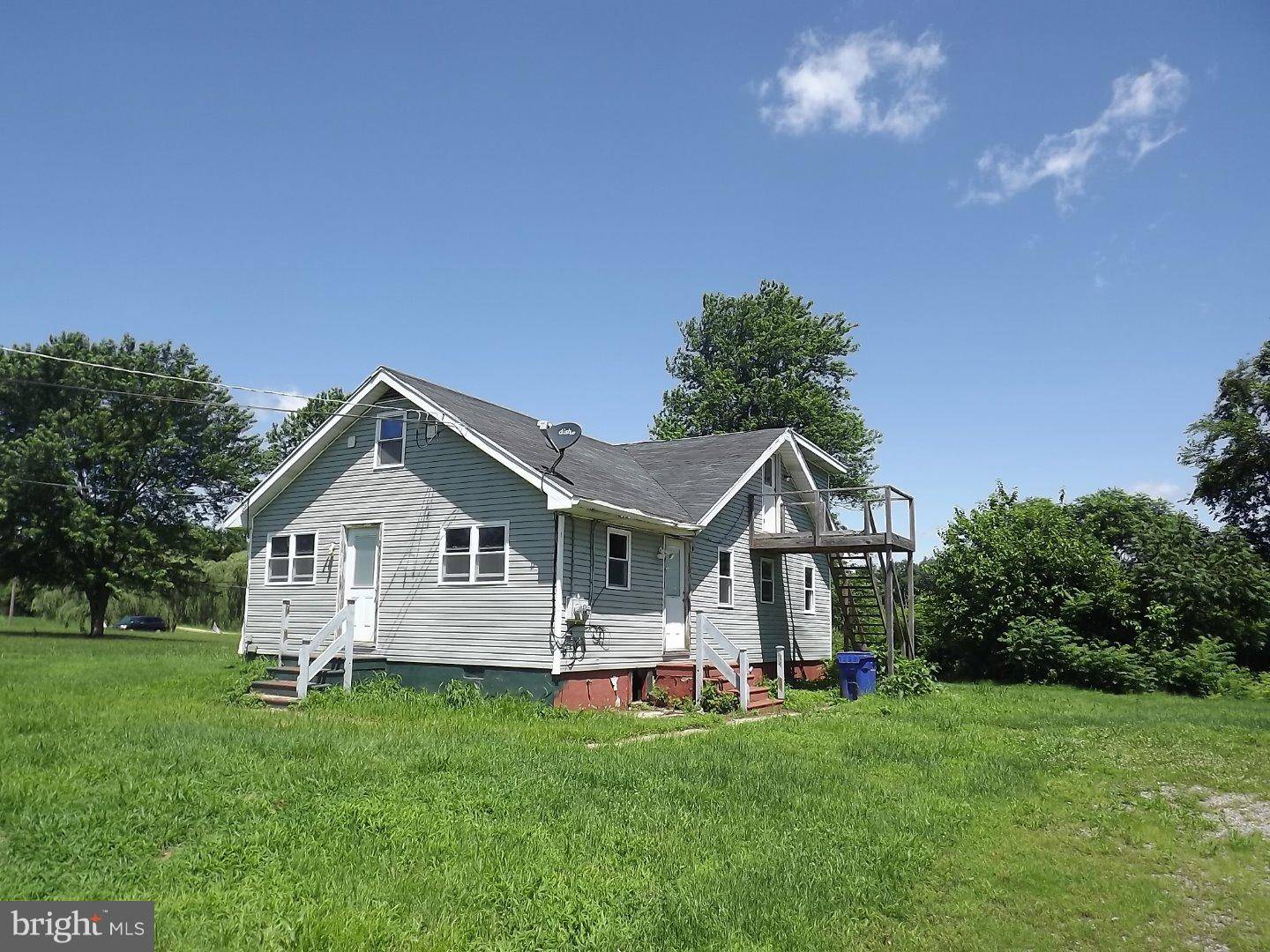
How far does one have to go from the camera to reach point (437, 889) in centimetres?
595

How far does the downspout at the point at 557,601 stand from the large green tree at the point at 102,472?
31666mm

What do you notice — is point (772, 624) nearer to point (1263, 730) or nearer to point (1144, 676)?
point (1144, 676)

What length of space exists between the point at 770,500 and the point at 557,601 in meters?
9.36

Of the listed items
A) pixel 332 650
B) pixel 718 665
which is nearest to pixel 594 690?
pixel 718 665

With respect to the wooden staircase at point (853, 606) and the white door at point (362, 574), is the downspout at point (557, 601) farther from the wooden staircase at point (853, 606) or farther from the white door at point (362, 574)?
the wooden staircase at point (853, 606)

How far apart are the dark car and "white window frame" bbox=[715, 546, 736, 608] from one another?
177 feet

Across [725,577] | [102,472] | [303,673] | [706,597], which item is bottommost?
[303,673]

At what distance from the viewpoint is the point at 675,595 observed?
62.7 feet

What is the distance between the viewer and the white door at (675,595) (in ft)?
61.8

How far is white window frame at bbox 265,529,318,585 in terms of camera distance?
61.9 feet

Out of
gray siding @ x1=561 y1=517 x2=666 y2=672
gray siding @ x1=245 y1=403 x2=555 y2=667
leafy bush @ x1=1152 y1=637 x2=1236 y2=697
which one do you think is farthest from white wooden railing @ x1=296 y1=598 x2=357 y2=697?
leafy bush @ x1=1152 y1=637 x2=1236 y2=697

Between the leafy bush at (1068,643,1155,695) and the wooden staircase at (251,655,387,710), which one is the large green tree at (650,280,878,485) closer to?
the leafy bush at (1068,643,1155,695)

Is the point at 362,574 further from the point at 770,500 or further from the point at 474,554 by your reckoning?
the point at 770,500

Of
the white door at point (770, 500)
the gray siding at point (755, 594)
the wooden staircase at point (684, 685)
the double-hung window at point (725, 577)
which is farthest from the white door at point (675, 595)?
the white door at point (770, 500)
